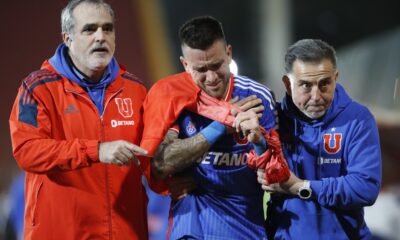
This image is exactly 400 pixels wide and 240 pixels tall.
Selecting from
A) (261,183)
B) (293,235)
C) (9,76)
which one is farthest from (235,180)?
(9,76)

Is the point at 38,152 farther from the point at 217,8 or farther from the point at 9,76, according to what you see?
the point at 217,8

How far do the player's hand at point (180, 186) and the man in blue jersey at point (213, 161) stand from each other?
0.02m

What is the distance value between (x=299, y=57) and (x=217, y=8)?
5.43m

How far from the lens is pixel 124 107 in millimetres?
3469

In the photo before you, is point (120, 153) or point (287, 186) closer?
point (120, 153)

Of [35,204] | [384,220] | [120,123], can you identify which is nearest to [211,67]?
[120,123]

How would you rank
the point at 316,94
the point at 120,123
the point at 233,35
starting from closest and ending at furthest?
1. the point at 316,94
2. the point at 120,123
3. the point at 233,35

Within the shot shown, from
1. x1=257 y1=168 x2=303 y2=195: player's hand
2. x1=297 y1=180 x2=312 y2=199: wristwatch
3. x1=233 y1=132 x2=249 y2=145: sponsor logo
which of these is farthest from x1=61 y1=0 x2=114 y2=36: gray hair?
x1=297 y1=180 x2=312 y2=199: wristwatch

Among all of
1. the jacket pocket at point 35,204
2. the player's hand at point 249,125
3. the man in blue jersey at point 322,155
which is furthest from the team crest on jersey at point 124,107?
the man in blue jersey at point 322,155

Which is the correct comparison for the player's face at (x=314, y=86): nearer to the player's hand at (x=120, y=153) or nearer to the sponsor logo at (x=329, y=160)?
the sponsor logo at (x=329, y=160)

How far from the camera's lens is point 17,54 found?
7832 mm

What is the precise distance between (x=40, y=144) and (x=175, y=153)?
57cm

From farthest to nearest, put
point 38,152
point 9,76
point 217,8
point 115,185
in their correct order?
point 217,8, point 9,76, point 115,185, point 38,152

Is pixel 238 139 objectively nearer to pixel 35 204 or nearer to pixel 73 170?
pixel 73 170
